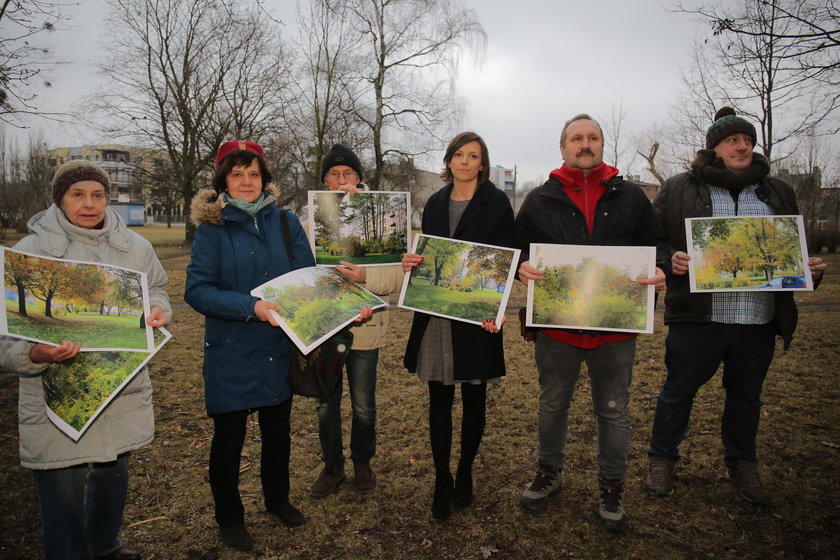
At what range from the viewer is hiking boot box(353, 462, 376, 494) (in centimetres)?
381

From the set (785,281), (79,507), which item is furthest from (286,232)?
(785,281)

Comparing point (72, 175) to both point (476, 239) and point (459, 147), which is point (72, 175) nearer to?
point (459, 147)

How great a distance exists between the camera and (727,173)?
3520 millimetres

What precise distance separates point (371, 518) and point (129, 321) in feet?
6.53

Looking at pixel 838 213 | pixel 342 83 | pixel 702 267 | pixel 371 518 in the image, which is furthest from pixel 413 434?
pixel 838 213

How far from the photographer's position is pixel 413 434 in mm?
4859

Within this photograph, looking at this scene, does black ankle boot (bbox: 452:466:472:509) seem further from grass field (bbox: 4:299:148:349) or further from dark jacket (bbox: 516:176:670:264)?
grass field (bbox: 4:299:148:349)

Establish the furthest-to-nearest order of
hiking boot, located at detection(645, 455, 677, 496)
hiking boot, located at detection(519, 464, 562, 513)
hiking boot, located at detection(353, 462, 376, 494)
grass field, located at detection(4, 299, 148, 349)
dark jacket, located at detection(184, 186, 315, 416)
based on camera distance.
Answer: hiking boot, located at detection(353, 462, 376, 494) < hiking boot, located at detection(645, 455, 677, 496) < hiking boot, located at detection(519, 464, 562, 513) < dark jacket, located at detection(184, 186, 315, 416) < grass field, located at detection(4, 299, 148, 349)

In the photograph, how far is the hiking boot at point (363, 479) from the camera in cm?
381

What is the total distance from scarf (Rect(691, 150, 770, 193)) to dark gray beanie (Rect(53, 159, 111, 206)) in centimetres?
377

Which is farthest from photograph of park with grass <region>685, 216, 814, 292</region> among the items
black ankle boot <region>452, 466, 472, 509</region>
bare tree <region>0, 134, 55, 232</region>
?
bare tree <region>0, 134, 55, 232</region>

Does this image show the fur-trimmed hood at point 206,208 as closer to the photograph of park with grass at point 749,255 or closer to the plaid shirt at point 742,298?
the photograph of park with grass at point 749,255

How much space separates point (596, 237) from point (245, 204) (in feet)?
7.03

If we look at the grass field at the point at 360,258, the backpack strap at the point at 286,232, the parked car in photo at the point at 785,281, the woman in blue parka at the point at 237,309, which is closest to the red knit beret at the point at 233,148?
the woman in blue parka at the point at 237,309
